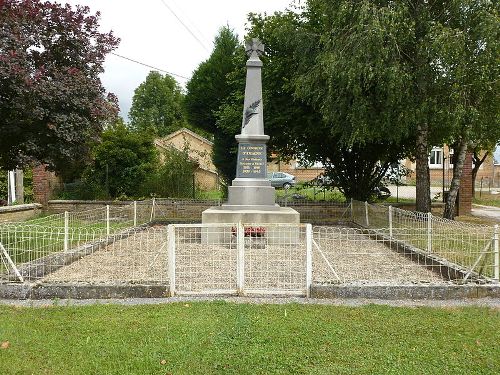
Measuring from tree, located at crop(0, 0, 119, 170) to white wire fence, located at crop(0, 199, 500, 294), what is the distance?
152 centimetres

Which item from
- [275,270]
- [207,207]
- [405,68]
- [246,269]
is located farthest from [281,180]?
[275,270]

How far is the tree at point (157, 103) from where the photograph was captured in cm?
6106

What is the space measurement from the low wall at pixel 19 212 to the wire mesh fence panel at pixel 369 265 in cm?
1026

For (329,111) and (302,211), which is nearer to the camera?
(329,111)

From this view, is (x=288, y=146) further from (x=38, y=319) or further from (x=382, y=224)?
(x=38, y=319)

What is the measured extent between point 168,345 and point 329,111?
947 centimetres

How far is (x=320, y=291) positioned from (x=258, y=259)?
7.25 ft

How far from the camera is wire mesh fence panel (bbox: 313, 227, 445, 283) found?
22.7 ft

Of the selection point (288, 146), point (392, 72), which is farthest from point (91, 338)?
point (288, 146)

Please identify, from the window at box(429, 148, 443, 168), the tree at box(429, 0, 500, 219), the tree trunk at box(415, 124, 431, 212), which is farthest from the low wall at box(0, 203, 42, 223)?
the window at box(429, 148, 443, 168)

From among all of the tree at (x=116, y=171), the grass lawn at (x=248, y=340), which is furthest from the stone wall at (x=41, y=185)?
the grass lawn at (x=248, y=340)

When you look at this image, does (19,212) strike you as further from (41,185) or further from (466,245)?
(466,245)

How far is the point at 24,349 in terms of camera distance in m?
4.21

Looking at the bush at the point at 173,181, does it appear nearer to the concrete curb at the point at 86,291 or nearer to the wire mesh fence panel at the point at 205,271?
the wire mesh fence panel at the point at 205,271
